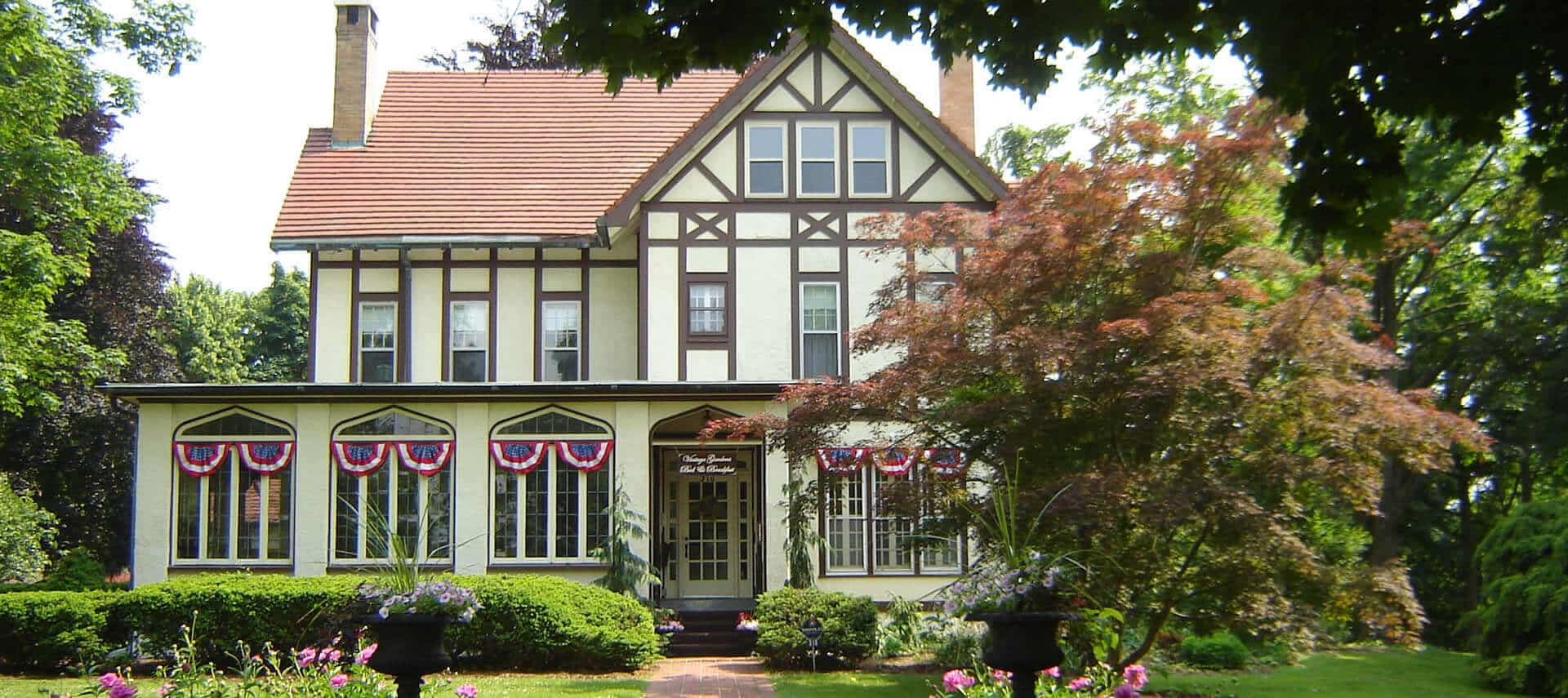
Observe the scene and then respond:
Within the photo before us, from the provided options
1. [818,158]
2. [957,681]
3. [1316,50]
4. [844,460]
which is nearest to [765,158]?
[818,158]

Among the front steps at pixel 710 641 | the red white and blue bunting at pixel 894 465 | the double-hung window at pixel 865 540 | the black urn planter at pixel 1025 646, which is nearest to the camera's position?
the black urn planter at pixel 1025 646

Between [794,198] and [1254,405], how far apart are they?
35.6 feet

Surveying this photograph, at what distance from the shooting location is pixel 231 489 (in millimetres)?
21359

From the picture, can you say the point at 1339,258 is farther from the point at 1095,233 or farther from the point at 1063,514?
the point at 1063,514

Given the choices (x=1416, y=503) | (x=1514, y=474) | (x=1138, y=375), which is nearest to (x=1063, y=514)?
(x=1138, y=375)

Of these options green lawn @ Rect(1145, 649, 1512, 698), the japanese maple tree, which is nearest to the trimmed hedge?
the japanese maple tree

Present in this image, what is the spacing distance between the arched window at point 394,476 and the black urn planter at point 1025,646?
14061mm

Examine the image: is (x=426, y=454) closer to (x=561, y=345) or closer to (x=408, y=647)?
(x=561, y=345)

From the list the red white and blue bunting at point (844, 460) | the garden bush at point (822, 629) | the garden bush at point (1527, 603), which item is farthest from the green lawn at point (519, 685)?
the garden bush at point (1527, 603)

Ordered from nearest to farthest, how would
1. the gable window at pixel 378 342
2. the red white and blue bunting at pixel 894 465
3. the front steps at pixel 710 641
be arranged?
1. the red white and blue bunting at pixel 894 465
2. the front steps at pixel 710 641
3. the gable window at pixel 378 342

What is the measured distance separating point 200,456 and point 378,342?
3.90 m

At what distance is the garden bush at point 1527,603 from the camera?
16.9m

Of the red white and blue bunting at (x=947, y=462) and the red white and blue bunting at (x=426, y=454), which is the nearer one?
the red white and blue bunting at (x=947, y=462)

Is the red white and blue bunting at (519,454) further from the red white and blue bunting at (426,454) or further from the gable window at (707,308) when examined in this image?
the gable window at (707,308)
